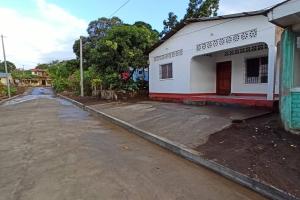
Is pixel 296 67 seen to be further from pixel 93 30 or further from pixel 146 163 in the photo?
pixel 93 30

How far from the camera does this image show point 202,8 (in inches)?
1255

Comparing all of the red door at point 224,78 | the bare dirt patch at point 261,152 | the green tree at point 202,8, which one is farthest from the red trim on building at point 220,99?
the green tree at point 202,8

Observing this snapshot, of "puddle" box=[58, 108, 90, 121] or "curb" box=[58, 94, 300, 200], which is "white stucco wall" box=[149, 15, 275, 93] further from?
"curb" box=[58, 94, 300, 200]

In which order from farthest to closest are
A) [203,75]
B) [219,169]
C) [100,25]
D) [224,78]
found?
1. [100,25]
2. [203,75]
3. [224,78]
4. [219,169]

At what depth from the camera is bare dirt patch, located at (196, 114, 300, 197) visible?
525 centimetres

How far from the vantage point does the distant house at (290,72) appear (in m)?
7.64

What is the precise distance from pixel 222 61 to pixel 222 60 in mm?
70

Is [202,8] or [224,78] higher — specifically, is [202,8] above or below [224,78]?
above

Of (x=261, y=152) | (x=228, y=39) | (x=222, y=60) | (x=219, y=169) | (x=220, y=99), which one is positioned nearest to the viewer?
(x=219, y=169)

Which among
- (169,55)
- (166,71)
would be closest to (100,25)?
(166,71)

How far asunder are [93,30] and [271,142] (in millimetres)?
48209

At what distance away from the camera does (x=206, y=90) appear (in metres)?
18.0

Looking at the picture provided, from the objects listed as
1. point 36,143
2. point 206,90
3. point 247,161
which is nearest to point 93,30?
point 206,90

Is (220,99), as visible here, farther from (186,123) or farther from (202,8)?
(202,8)
